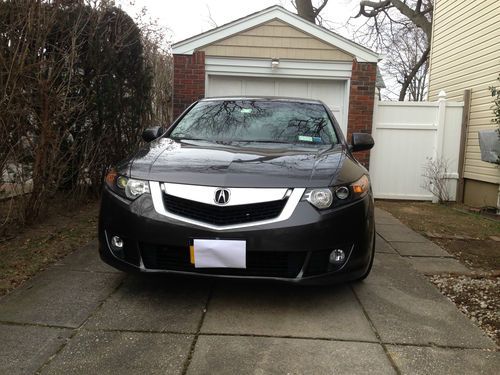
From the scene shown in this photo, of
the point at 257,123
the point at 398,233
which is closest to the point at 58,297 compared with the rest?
the point at 257,123

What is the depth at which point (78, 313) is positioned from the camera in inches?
124

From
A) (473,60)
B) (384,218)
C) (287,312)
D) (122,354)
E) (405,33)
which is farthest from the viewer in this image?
(405,33)

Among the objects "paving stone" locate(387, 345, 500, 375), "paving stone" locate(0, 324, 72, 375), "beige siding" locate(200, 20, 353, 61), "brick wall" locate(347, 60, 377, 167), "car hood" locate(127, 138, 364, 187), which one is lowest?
"paving stone" locate(0, 324, 72, 375)

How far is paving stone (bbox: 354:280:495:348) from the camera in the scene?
2904 mm

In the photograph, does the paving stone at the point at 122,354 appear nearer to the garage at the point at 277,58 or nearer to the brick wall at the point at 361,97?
A: the garage at the point at 277,58

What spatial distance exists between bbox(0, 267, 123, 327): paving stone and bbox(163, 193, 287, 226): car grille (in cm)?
95

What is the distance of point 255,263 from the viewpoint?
9.94 ft

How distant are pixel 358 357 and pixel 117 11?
18.5 feet

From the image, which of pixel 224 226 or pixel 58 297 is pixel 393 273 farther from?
pixel 58 297

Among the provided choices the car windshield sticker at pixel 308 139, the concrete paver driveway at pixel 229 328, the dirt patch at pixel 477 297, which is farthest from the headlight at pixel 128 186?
the dirt patch at pixel 477 297

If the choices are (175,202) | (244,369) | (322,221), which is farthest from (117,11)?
(244,369)

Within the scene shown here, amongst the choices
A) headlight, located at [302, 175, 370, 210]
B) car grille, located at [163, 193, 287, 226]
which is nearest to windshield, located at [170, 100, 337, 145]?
headlight, located at [302, 175, 370, 210]

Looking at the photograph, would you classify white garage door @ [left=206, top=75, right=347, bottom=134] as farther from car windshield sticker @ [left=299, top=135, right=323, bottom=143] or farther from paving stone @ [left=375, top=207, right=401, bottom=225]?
car windshield sticker @ [left=299, top=135, right=323, bottom=143]

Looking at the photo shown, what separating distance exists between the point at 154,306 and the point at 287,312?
0.89m
